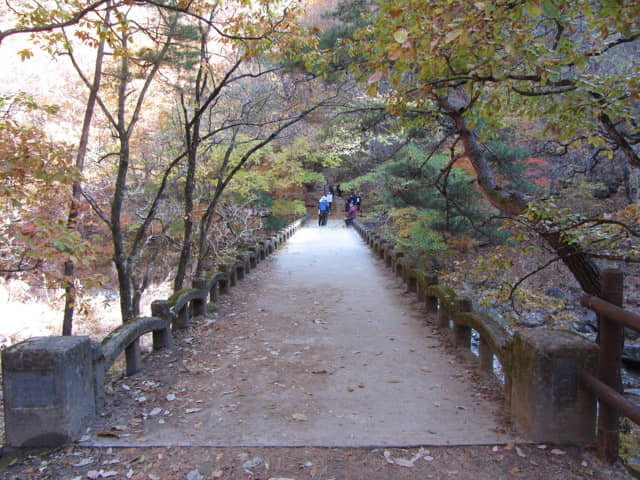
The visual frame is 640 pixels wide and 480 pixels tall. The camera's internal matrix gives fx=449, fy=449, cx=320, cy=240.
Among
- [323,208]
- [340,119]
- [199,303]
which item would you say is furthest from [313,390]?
[323,208]

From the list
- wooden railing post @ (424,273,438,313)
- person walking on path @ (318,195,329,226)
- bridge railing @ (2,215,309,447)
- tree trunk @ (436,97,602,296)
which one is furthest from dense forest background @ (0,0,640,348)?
person walking on path @ (318,195,329,226)

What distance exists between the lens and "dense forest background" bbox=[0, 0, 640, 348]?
4125mm

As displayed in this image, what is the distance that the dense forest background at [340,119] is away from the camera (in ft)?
13.5

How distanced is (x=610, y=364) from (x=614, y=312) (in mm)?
375

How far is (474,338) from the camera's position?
1144 centimetres

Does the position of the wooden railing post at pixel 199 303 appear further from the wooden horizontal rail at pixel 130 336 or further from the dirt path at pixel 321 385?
the wooden horizontal rail at pixel 130 336

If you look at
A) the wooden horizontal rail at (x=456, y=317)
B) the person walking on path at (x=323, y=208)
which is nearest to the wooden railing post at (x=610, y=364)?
the wooden horizontal rail at (x=456, y=317)

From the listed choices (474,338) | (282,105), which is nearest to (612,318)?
(474,338)

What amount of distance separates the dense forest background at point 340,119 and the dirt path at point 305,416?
158cm

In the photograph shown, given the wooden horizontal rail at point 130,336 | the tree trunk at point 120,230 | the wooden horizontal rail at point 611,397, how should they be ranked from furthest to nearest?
the tree trunk at point 120,230 → the wooden horizontal rail at point 130,336 → the wooden horizontal rail at point 611,397

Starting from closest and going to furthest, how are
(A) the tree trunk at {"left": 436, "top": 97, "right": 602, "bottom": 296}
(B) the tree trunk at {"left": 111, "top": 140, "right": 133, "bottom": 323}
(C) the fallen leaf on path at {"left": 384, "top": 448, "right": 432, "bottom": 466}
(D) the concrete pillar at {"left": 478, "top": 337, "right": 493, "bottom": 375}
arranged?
(C) the fallen leaf on path at {"left": 384, "top": 448, "right": 432, "bottom": 466} → (D) the concrete pillar at {"left": 478, "top": 337, "right": 493, "bottom": 375} → (A) the tree trunk at {"left": 436, "top": 97, "right": 602, "bottom": 296} → (B) the tree trunk at {"left": 111, "top": 140, "right": 133, "bottom": 323}

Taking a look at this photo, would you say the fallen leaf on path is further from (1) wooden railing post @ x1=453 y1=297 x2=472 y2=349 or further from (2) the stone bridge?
(1) wooden railing post @ x1=453 y1=297 x2=472 y2=349

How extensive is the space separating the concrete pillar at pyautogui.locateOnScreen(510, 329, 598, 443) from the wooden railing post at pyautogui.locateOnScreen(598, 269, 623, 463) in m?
0.11

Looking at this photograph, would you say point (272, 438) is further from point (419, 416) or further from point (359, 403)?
point (419, 416)
